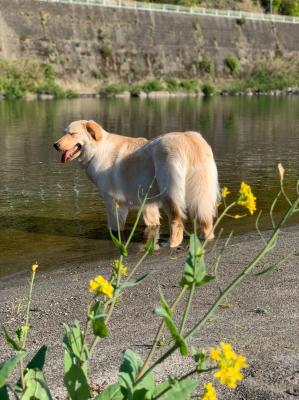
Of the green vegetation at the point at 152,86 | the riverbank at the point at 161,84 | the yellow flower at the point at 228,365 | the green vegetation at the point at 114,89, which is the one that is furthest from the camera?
the green vegetation at the point at 152,86

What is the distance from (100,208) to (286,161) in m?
8.02

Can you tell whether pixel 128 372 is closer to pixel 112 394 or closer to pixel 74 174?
pixel 112 394

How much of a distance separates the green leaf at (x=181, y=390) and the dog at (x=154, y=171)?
539 cm

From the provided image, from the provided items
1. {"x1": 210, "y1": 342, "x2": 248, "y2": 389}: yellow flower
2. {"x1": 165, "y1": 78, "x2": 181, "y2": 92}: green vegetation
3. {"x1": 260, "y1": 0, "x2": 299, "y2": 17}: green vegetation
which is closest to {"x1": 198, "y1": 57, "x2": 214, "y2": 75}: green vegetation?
{"x1": 165, "y1": 78, "x2": 181, "y2": 92}: green vegetation

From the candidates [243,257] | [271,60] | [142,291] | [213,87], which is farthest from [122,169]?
[271,60]

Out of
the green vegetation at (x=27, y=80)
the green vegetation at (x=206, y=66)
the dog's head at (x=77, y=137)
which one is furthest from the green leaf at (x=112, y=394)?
the green vegetation at (x=206, y=66)

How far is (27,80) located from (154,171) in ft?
150

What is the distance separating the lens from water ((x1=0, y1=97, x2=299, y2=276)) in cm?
931

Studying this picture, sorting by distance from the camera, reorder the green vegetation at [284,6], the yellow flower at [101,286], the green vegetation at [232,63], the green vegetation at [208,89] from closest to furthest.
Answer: the yellow flower at [101,286]
the green vegetation at [208,89]
the green vegetation at [232,63]
the green vegetation at [284,6]

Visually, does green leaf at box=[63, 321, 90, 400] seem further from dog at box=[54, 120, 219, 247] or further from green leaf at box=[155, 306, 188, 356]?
dog at box=[54, 120, 219, 247]

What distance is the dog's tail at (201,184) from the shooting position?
866 centimetres

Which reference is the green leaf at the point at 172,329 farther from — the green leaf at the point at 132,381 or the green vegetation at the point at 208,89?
the green vegetation at the point at 208,89

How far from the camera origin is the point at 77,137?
9.80 metres

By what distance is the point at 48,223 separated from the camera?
1061 cm
